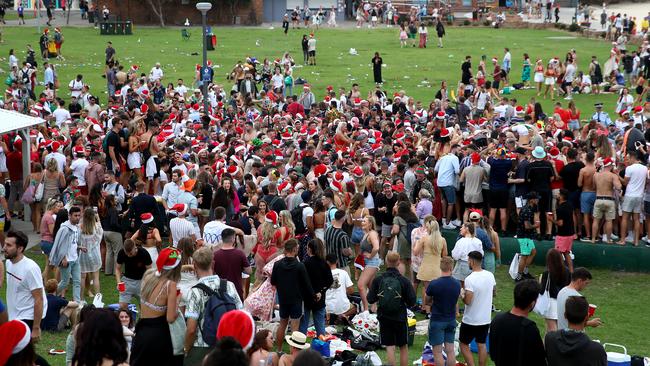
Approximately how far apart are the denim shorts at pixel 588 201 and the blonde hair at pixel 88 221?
784 centimetres

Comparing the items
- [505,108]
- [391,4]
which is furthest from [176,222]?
[391,4]

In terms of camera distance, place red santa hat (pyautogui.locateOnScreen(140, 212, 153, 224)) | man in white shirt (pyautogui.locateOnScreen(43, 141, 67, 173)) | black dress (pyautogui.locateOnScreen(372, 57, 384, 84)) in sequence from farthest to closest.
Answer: black dress (pyautogui.locateOnScreen(372, 57, 384, 84))
man in white shirt (pyautogui.locateOnScreen(43, 141, 67, 173))
red santa hat (pyautogui.locateOnScreen(140, 212, 153, 224))

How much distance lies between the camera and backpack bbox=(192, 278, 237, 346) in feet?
31.3

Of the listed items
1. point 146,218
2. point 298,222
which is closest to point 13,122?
point 146,218

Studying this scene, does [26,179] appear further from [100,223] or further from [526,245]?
[526,245]

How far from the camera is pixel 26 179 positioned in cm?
1764

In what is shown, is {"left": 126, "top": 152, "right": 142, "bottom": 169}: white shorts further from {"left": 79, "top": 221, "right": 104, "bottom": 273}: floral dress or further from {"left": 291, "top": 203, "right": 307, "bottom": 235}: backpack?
{"left": 291, "top": 203, "right": 307, "bottom": 235}: backpack

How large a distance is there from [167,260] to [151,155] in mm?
9154

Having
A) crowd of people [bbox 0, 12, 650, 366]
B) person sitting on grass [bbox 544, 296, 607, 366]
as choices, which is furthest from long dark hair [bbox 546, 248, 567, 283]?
person sitting on grass [bbox 544, 296, 607, 366]

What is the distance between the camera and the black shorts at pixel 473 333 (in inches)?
439

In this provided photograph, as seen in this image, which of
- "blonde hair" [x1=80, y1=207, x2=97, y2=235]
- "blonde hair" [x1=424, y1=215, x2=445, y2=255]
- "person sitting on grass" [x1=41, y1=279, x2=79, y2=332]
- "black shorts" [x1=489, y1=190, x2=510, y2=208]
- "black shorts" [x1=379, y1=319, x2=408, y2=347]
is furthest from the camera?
"black shorts" [x1=489, y1=190, x2=510, y2=208]

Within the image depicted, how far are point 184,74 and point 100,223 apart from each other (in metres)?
26.3

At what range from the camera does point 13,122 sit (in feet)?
58.6

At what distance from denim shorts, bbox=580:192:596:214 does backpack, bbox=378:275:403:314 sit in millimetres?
6394
